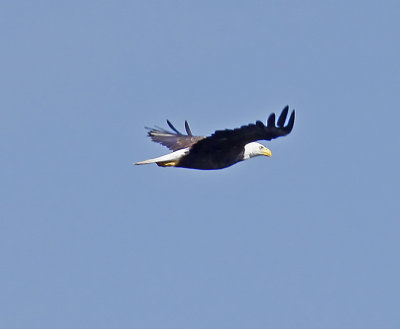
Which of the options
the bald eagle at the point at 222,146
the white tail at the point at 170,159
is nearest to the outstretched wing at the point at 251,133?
the bald eagle at the point at 222,146

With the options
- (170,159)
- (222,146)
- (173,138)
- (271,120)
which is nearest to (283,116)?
(271,120)

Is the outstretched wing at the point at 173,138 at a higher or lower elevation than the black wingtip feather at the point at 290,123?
higher

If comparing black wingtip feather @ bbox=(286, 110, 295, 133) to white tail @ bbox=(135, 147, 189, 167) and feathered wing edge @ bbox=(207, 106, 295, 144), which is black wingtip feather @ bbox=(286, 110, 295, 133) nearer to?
feathered wing edge @ bbox=(207, 106, 295, 144)

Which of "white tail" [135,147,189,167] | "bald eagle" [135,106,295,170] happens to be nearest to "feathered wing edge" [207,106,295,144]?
"bald eagle" [135,106,295,170]

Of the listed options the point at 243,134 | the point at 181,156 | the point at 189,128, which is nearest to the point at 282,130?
the point at 243,134

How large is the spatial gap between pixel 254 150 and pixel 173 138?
2.06 m

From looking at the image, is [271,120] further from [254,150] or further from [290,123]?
[254,150]

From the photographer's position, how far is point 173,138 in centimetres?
2688

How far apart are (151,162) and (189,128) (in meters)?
2.93

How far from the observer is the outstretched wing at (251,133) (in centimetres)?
2320

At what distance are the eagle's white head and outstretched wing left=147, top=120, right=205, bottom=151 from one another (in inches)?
42.4

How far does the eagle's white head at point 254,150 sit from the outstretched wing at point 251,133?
848 mm

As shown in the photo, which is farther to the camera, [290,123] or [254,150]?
[254,150]

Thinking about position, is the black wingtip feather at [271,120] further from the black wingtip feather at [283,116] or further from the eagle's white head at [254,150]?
the eagle's white head at [254,150]
